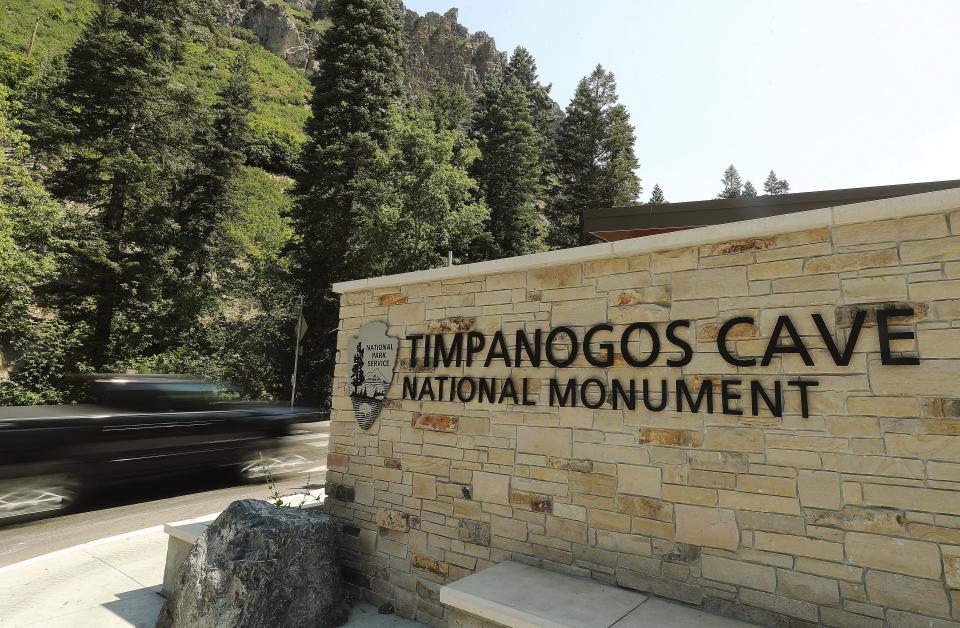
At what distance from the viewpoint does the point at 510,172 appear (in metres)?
30.9

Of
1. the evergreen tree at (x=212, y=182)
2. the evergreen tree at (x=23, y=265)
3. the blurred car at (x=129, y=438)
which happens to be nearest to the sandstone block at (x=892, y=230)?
the blurred car at (x=129, y=438)

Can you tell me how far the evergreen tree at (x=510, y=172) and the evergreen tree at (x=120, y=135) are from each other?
16.0 metres

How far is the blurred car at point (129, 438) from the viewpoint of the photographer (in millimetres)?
6207

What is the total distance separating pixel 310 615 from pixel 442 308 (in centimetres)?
279

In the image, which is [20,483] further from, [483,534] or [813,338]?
[813,338]

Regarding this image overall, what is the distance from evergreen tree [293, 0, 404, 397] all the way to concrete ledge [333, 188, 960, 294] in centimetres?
1633

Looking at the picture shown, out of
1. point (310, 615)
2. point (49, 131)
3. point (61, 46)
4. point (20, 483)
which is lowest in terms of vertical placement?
point (310, 615)

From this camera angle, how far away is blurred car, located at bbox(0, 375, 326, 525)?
20.4 ft

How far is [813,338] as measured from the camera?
2830mm

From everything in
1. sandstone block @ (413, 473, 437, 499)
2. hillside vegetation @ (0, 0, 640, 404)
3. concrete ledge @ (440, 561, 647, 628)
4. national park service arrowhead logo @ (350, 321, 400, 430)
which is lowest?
concrete ledge @ (440, 561, 647, 628)

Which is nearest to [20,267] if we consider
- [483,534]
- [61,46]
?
[483,534]

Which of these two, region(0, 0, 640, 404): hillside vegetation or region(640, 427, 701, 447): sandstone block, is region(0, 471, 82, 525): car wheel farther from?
region(640, 427, 701, 447): sandstone block

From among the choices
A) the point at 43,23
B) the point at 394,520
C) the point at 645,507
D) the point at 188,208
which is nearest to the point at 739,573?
the point at 645,507

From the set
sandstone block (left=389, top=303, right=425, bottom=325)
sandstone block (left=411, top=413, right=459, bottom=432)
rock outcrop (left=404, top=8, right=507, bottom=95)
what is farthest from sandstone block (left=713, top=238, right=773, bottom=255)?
rock outcrop (left=404, top=8, right=507, bottom=95)
